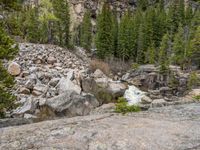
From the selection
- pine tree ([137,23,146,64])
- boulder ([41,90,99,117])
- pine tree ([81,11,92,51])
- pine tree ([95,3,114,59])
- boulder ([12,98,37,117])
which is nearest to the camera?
boulder ([41,90,99,117])

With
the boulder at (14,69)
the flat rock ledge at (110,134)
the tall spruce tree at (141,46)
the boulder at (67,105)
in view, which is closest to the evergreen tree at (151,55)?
the tall spruce tree at (141,46)

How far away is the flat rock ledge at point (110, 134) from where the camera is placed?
8.91 m

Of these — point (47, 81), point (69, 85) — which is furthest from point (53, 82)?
point (69, 85)

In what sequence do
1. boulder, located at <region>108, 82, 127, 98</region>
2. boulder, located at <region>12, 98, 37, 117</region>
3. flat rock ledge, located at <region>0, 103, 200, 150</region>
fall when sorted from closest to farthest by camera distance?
flat rock ledge, located at <region>0, 103, 200, 150</region>
boulder, located at <region>12, 98, 37, 117</region>
boulder, located at <region>108, 82, 127, 98</region>

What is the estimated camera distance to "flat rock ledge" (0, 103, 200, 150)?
29.2 feet

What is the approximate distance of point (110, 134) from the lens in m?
9.60

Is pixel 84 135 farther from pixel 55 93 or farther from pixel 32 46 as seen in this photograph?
pixel 32 46

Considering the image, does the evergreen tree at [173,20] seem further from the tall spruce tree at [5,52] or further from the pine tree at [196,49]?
the tall spruce tree at [5,52]

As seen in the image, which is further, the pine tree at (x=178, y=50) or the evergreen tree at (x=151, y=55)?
the evergreen tree at (x=151, y=55)

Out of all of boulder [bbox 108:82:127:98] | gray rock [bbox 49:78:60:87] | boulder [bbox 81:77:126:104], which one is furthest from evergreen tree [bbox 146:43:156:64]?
gray rock [bbox 49:78:60:87]

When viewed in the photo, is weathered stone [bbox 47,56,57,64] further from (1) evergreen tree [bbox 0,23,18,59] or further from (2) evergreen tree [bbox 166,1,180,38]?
(1) evergreen tree [bbox 0,23,18,59]

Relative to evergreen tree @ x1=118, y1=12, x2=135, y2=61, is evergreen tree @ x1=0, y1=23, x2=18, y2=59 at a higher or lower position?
lower

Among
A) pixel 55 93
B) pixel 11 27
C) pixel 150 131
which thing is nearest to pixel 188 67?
pixel 55 93

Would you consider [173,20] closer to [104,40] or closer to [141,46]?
[141,46]
